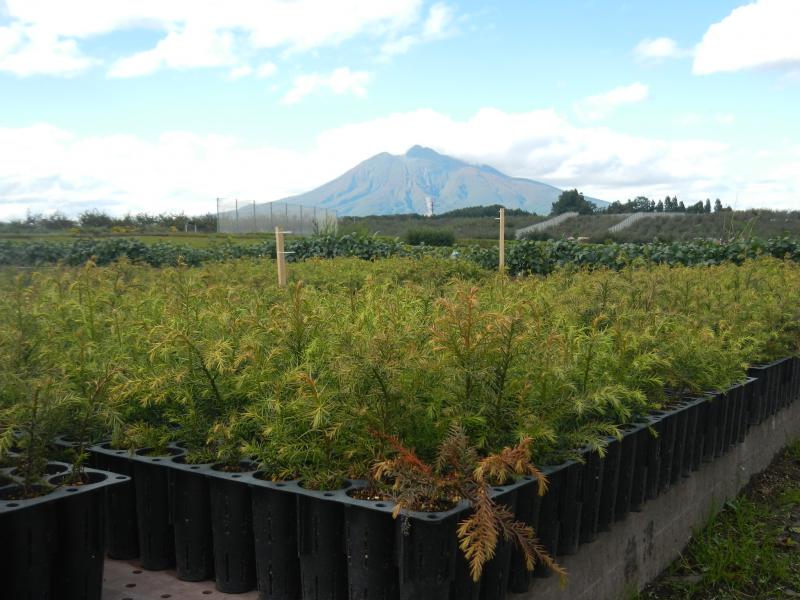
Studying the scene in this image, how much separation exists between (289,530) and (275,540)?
0.18 ft

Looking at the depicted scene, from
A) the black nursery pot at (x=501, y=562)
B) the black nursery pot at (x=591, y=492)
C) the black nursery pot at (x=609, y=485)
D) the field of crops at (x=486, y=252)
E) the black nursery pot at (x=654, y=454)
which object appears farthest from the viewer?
the field of crops at (x=486, y=252)

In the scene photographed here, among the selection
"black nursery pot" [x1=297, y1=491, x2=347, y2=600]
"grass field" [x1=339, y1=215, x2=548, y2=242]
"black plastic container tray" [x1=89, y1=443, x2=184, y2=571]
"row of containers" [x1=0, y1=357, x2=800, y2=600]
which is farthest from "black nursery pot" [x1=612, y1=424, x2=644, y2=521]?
"grass field" [x1=339, y1=215, x2=548, y2=242]

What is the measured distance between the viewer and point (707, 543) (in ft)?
13.5

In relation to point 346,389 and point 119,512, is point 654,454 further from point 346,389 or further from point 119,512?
point 119,512

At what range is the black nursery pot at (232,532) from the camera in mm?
2467

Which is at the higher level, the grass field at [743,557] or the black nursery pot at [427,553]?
the black nursery pot at [427,553]

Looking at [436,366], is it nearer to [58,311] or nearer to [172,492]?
[172,492]

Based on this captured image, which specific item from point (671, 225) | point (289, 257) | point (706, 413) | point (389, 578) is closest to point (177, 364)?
point (389, 578)

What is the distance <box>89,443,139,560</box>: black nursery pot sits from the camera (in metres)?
2.75

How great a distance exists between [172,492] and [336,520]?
69 cm

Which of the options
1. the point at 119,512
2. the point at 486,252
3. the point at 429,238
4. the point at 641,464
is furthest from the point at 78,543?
the point at 429,238

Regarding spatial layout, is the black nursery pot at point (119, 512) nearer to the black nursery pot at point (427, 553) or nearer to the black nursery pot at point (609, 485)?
the black nursery pot at point (427, 553)

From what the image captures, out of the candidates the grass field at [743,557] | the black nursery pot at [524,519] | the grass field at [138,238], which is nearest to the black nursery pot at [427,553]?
the black nursery pot at [524,519]

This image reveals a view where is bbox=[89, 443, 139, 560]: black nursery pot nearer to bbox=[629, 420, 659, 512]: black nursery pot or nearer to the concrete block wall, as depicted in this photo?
the concrete block wall
